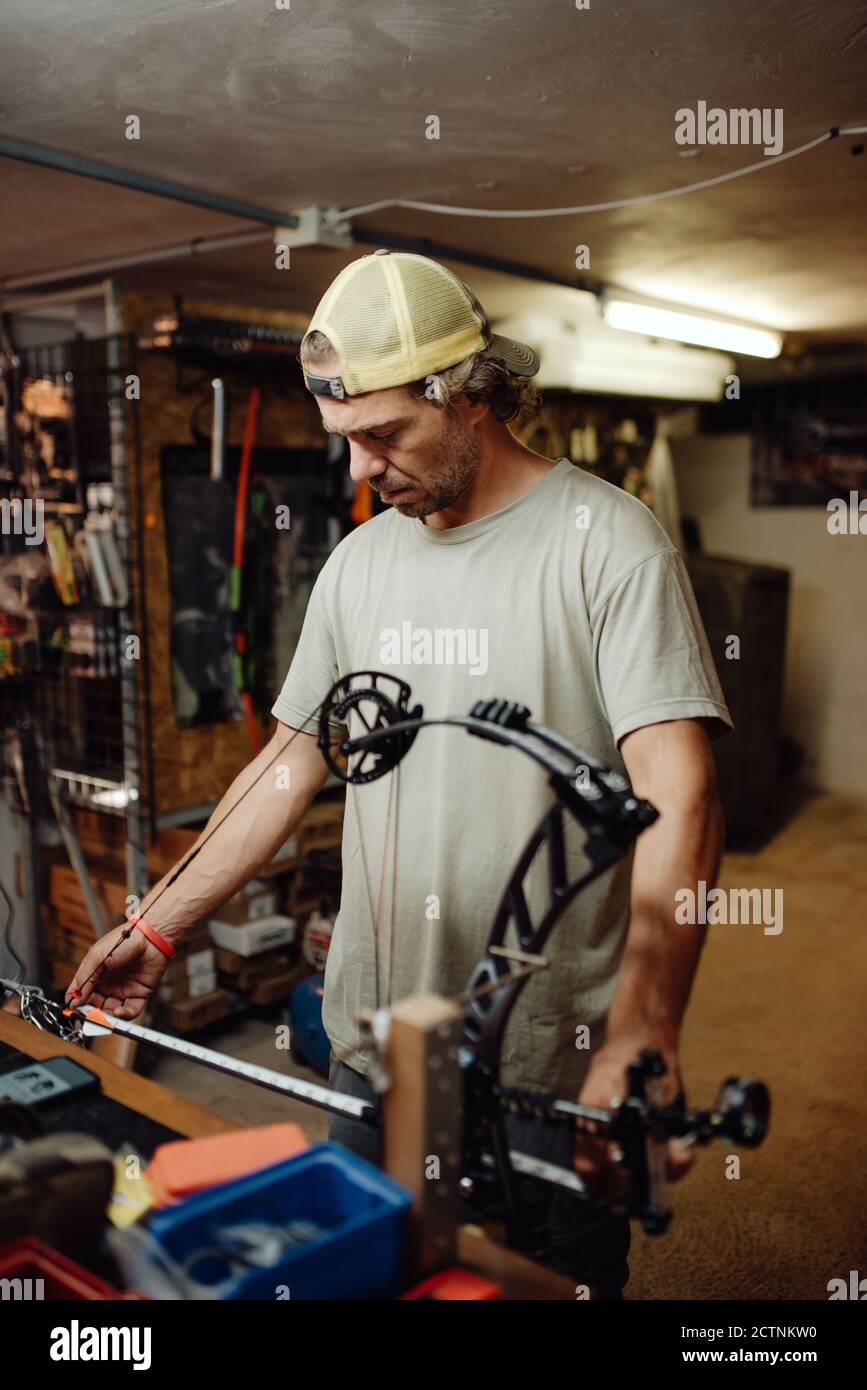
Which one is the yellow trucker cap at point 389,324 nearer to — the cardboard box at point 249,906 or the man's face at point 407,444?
the man's face at point 407,444

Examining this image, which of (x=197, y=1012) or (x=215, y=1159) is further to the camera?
(x=197, y=1012)

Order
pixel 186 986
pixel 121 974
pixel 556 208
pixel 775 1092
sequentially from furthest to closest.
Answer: pixel 186 986
pixel 775 1092
pixel 556 208
pixel 121 974

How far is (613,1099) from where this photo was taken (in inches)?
40.1

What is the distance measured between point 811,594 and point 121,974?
6341 mm

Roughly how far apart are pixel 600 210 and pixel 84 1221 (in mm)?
2950

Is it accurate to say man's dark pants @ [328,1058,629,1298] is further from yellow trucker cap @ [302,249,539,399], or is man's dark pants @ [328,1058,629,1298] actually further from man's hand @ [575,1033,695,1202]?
yellow trucker cap @ [302,249,539,399]

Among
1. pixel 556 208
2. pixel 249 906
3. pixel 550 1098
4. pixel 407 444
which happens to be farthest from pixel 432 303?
pixel 249 906

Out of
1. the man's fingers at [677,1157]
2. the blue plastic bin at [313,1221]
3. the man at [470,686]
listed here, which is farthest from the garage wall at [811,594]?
the blue plastic bin at [313,1221]

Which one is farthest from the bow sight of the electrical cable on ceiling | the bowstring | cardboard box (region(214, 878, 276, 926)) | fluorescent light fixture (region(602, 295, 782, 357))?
fluorescent light fixture (region(602, 295, 782, 357))

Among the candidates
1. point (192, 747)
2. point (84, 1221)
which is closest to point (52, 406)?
point (192, 747)

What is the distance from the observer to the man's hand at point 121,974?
1.59 metres

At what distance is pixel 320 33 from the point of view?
75.0 inches

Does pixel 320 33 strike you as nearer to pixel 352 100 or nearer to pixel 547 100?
pixel 352 100

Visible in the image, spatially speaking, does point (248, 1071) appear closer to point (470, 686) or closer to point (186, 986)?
point (470, 686)
